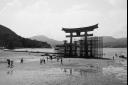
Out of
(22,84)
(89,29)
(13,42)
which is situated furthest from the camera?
Result: (13,42)

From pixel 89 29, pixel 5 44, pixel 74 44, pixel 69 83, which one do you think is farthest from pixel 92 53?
pixel 5 44

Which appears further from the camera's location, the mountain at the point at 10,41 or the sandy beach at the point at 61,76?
the mountain at the point at 10,41

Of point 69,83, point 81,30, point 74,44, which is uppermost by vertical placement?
point 81,30

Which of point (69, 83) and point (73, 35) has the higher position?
point (73, 35)

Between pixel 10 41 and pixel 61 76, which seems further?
pixel 10 41

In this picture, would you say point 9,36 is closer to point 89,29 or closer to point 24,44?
point 24,44

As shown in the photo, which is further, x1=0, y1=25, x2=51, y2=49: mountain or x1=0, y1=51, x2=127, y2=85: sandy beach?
x1=0, y1=25, x2=51, y2=49: mountain

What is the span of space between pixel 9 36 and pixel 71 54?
12497 centimetres

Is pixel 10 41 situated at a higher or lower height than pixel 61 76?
higher

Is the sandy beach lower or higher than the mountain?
lower

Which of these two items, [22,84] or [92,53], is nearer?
[22,84]

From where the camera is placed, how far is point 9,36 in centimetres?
17062

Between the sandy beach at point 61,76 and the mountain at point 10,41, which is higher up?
the mountain at point 10,41

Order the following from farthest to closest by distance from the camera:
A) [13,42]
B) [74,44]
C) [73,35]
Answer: [13,42]
[74,44]
[73,35]
